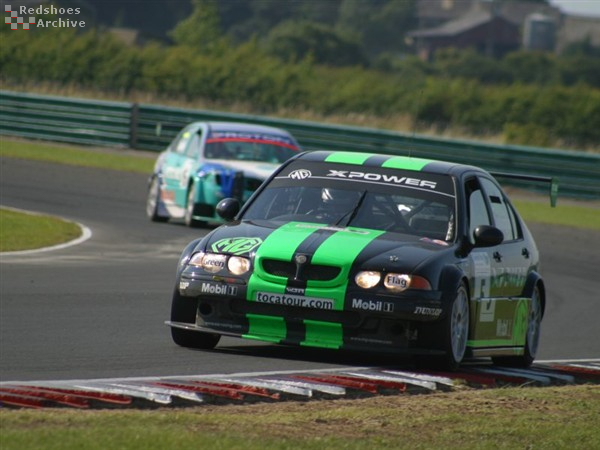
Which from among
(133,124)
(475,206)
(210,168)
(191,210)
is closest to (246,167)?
(210,168)

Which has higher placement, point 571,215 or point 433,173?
point 433,173

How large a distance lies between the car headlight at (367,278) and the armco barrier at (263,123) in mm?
20138

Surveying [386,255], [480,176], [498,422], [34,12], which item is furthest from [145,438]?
[34,12]

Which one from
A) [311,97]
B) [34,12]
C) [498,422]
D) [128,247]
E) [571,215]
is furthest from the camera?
[311,97]

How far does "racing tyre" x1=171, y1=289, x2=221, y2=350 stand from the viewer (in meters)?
9.27

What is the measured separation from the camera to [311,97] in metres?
52.8

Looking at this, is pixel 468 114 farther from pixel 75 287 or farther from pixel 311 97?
pixel 75 287

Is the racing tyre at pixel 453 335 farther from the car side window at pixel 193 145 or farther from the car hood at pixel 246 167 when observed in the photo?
the car side window at pixel 193 145

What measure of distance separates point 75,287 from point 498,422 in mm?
6670

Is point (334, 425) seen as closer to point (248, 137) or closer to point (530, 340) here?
point (530, 340)

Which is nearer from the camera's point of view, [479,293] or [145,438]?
[145,438]

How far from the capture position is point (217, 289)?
29.8 feet

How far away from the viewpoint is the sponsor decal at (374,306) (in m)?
8.77

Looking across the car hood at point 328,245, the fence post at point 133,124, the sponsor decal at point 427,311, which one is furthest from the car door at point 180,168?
the fence post at point 133,124
